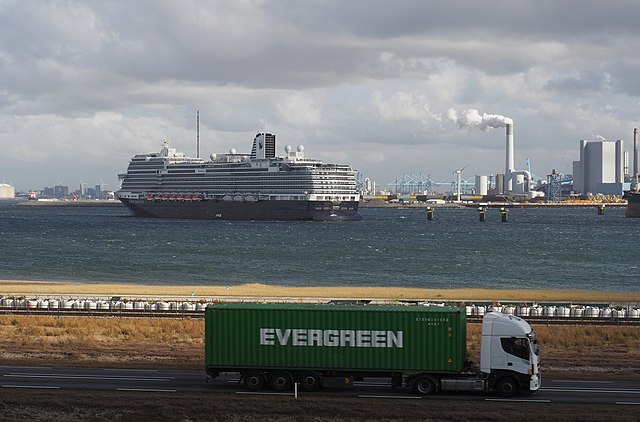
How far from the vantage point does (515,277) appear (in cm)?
8481

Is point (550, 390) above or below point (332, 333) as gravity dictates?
below

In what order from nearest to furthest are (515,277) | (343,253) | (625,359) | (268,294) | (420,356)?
(420,356) < (625,359) < (268,294) < (515,277) < (343,253)

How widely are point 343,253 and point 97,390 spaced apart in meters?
85.3

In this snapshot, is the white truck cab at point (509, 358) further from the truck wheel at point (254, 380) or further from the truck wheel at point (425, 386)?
the truck wheel at point (254, 380)

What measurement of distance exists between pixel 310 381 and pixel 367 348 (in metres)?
1.99

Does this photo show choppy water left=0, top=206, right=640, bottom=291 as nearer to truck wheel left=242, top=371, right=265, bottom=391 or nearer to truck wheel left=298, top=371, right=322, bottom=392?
truck wheel left=242, top=371, right=265, bottom=391

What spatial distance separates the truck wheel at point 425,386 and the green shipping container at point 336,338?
332mm

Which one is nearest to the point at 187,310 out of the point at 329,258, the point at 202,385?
the point at 202,385

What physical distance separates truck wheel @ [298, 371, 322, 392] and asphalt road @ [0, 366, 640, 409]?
0.30 m

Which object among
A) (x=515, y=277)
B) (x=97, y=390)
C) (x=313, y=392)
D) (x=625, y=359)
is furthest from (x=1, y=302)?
(x=515, y=277)

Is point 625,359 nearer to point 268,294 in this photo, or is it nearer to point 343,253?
point 268,294

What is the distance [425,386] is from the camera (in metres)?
26.5

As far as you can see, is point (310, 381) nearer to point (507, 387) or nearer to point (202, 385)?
point (202, 385)

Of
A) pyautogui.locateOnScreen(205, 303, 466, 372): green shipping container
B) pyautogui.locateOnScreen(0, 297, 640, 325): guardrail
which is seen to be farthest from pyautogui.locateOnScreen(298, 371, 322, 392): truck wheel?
pyautogui.locateOnScreen(0, 297, 640, 325): guardrail
